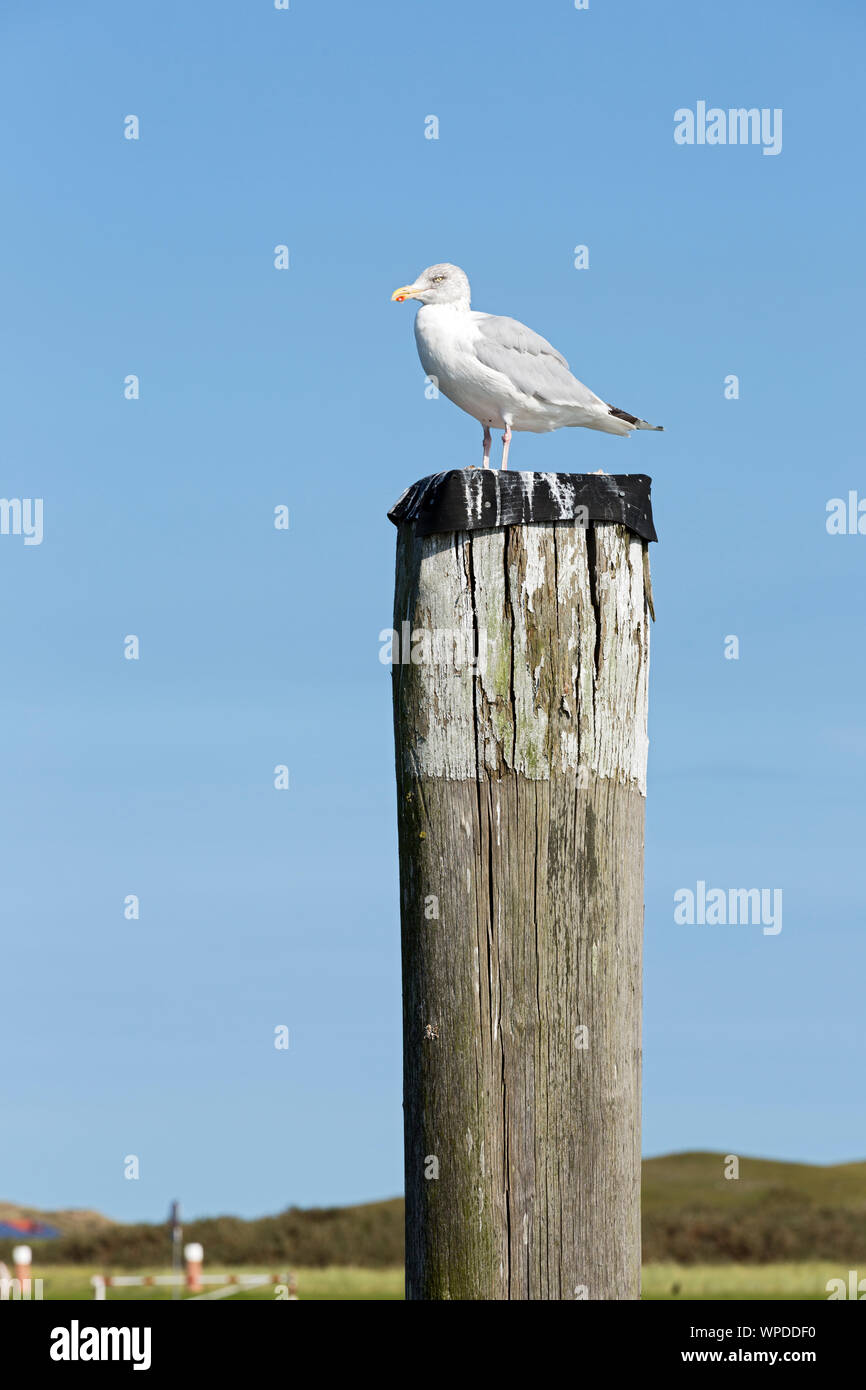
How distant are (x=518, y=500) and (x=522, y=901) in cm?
127

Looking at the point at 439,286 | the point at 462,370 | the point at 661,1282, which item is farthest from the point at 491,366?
the point at 661,1282

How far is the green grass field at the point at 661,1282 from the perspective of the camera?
1852cm

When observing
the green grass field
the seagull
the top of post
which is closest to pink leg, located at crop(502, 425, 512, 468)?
the seagull

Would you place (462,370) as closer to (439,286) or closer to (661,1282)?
(439,286)

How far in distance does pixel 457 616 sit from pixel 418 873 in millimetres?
832

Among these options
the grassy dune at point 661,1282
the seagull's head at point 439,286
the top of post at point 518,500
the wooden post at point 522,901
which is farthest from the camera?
the grassy dune at point 661,1282

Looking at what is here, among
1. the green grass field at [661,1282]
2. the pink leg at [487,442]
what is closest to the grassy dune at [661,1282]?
the green grass field at [661,1282]

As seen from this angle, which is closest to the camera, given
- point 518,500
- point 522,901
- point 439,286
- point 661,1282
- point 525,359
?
point 522,901

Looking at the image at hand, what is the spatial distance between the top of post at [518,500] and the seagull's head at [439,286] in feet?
11.9

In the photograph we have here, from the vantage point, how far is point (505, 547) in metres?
4.15

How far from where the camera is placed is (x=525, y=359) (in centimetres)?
700

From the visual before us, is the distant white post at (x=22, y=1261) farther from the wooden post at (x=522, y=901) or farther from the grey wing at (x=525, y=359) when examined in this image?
the wooden post at (x=522, y=901)
